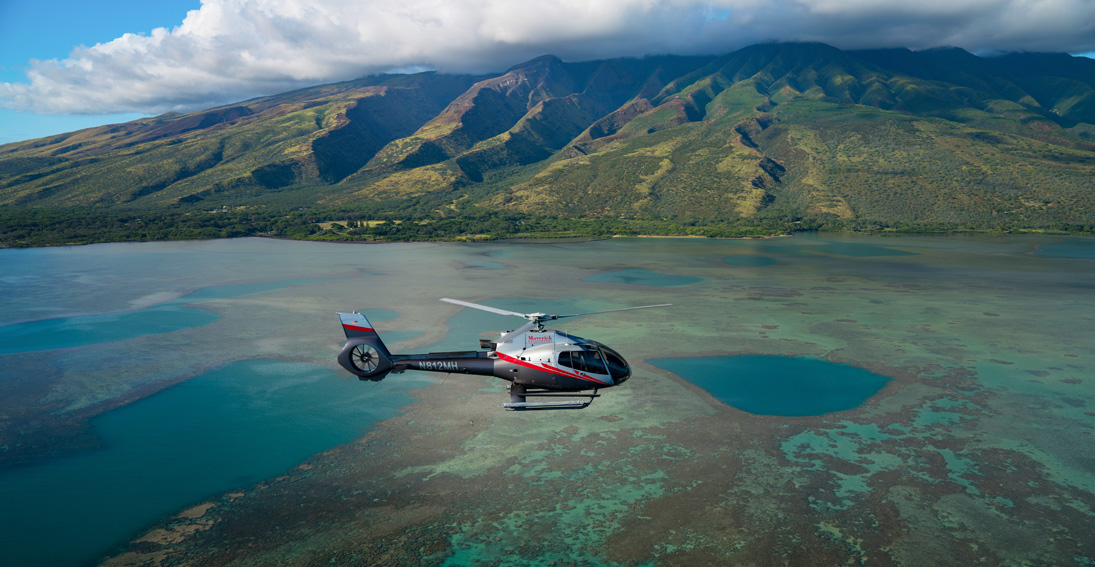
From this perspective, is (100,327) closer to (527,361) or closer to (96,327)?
(96,327)

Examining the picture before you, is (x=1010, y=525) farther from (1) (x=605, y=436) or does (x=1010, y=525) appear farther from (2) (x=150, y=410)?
(2) (x=150, y=410)

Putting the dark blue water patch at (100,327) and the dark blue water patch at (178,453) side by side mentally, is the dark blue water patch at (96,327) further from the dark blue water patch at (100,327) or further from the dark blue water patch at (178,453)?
the dark blue water patch at (178,453)

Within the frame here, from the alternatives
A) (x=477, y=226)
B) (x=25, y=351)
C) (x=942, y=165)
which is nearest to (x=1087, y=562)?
(x=25, y=351)

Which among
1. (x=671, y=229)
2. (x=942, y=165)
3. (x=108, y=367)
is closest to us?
(x=108, y=367)

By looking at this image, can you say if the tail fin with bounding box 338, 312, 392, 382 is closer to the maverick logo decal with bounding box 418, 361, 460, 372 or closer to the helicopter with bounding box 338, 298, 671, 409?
the helicopter with bounding box 338, 298, 671, 409

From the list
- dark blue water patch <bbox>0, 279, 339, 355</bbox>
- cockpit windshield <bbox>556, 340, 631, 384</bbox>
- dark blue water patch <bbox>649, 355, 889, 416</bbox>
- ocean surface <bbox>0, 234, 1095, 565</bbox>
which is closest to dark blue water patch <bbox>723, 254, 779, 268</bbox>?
ocean surface <bbox>0, 234, 1095, 565</bbox>
